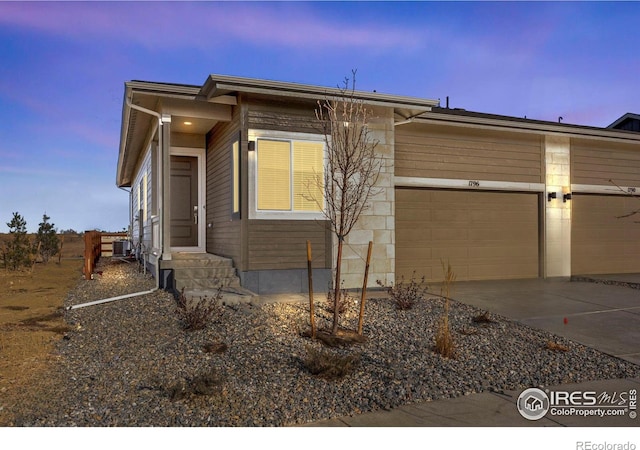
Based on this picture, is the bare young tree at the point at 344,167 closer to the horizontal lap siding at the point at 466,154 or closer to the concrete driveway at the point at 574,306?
the horizontal lap siding at the point at 466,154

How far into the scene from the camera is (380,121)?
892cm

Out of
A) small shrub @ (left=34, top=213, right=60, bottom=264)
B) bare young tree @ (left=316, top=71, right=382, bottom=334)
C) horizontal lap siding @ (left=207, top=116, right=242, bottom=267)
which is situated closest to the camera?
bare young tree @ (left=316, top=71, right=382, bottom=334)

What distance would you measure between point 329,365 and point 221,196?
5.78 meters

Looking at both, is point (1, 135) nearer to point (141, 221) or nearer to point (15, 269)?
point (15, 269)

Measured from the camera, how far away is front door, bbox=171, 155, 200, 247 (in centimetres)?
1068

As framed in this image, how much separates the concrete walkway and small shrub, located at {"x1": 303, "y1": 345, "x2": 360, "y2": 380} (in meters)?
0.64

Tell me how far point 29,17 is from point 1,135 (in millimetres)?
9177

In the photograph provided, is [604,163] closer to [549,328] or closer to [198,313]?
[549,328]

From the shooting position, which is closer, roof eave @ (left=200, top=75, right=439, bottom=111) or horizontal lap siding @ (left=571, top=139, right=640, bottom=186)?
roof eave @ (left=200, top=75, right=439, bottom=111)

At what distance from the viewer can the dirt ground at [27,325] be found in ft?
15.1

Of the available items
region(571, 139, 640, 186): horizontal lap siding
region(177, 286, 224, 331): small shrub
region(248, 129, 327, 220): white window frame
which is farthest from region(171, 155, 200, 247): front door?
region(571, 139, 640, 186): horizontal lap siding

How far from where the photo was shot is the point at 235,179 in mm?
8281

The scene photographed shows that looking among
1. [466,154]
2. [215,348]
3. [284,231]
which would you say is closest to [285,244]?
[284,231]

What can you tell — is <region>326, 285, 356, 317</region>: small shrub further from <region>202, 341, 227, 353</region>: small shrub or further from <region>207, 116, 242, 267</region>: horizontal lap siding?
<region>207, 116, 242, 267</region>: horizontal lap siding
